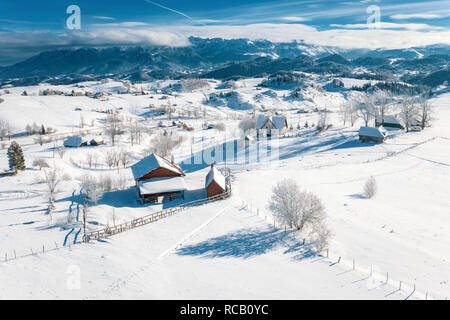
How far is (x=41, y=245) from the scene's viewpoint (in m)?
23.5

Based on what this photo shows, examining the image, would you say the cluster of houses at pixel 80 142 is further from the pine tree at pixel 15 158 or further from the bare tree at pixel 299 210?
the bare tree at pixel 299 210

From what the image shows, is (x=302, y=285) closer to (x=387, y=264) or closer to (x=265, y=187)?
(x=387, y=264)

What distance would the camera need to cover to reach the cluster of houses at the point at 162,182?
35125 millimetres

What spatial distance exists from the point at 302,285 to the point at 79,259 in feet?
52.8

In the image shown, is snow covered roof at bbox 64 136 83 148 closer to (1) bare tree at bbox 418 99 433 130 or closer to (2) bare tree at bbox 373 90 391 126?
(2) bare tree at bbox 373 90 391 126

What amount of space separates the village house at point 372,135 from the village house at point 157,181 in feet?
151

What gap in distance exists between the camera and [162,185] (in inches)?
1432

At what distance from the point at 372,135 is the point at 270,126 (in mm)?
27918

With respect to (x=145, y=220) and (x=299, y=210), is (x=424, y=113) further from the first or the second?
(x=145, y=220)

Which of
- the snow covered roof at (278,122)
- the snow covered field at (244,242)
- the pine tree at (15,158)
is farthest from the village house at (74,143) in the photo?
the snow covered roof at (278,122)

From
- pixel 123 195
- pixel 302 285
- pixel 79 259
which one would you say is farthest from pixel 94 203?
pixel 302 285

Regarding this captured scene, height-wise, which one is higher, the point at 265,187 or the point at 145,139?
the point at 145,139

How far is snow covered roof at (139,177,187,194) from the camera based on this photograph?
35156 millimetres

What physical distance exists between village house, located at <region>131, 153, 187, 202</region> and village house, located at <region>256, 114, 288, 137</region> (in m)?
47.2
